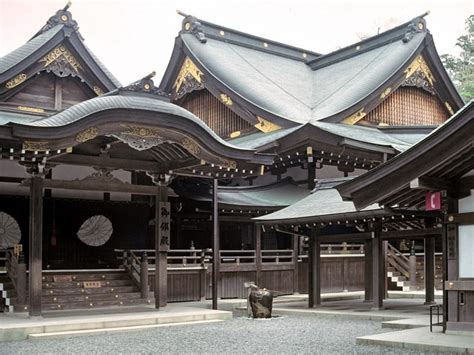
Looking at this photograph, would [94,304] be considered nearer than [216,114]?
Yes

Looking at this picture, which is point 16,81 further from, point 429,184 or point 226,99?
point 429,184

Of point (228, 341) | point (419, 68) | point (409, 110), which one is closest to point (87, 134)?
point (228, 341)

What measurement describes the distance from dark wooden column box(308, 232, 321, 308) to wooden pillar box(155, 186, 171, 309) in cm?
345

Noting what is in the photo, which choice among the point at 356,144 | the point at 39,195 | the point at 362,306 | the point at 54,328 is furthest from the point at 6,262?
the point at 356,144

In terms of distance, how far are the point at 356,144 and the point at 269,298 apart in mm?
6052

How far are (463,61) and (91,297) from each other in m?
31.4

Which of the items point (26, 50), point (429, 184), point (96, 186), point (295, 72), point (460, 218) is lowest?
point (460, 218)

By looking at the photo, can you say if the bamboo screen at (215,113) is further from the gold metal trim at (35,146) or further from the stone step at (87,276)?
the gold metal trim at (35,146)

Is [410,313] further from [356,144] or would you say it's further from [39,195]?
[39,195]

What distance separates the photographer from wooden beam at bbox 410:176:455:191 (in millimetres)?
9610

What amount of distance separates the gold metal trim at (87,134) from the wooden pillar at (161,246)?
2.87m

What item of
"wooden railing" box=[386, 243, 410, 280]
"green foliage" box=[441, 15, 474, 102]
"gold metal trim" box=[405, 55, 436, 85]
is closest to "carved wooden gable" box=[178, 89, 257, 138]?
"gold metal trim" box=[405, 55, 436, 85]

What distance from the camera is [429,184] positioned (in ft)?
31.8

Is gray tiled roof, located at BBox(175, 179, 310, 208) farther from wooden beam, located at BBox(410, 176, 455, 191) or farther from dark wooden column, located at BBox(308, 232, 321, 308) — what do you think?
wooden beam, located at BBox(410, 176, 455, 191)
